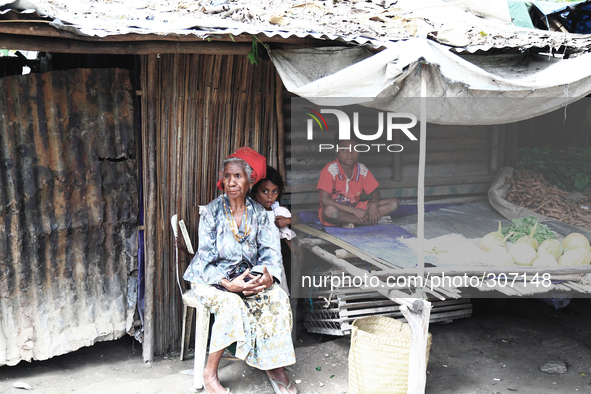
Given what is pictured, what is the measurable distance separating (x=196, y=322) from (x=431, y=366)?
195 centimetres

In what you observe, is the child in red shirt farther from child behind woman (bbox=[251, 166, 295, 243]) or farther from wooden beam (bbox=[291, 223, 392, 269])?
child behind woman (bbox=[251, 166, 295, 243])

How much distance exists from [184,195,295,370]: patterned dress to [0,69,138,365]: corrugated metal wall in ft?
2.44

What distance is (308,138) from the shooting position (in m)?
5.24

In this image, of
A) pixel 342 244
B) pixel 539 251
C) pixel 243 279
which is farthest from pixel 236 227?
pixel 539 251

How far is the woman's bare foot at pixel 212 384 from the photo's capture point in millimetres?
3525

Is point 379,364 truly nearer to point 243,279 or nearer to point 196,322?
point 243,279

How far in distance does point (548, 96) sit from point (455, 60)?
774 millimetres

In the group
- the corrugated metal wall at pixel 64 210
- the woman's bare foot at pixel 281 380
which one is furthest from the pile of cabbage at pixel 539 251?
the corrugated metal wall at pixel 64 210

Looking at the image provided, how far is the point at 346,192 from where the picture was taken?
495 centimetres

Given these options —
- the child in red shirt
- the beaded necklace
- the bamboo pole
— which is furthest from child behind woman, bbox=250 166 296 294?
the bamboo pole

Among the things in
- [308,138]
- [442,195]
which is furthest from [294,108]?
[442,195]

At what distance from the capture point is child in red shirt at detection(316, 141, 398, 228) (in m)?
4.82

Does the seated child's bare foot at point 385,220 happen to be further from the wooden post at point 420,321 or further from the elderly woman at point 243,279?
the wooden post at point 420,321

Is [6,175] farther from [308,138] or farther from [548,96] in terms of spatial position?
[548,96]
